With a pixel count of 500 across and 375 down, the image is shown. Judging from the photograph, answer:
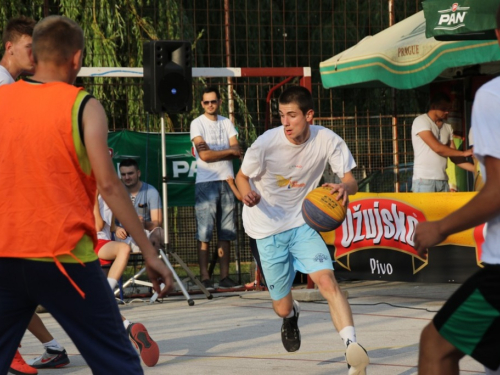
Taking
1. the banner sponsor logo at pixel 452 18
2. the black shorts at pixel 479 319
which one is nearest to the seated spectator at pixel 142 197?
the banner sponsor logo at pixel 452 18

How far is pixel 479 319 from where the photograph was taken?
378 cm

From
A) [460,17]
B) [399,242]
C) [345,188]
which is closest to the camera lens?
[345,188]

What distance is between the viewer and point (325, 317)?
1020 cm

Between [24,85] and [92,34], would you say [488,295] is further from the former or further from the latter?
[92,34]

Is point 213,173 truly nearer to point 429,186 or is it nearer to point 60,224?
point 429,186

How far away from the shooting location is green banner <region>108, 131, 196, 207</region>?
42.5ft

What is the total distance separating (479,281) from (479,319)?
143 millimetres

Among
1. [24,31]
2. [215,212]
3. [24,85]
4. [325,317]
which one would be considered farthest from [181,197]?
[24,85]

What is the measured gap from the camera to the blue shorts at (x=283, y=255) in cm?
759

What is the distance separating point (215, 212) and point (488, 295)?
8.96 metres

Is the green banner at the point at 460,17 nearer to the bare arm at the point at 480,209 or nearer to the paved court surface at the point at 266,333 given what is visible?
the paved court surface at the point at 266,333

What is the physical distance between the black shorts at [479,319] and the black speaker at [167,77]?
321 inches

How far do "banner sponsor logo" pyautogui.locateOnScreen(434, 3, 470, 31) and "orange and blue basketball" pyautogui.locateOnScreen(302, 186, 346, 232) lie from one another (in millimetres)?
4151

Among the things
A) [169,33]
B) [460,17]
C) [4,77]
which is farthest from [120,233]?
[169,33]
